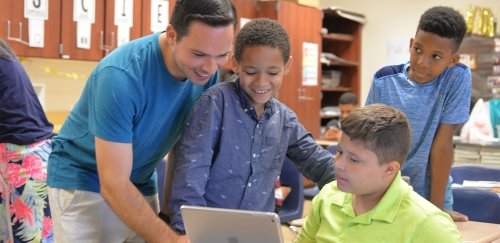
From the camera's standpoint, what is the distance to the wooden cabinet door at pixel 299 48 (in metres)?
6.14

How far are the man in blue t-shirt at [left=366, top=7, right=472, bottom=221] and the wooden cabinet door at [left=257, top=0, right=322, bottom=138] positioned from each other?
398cm

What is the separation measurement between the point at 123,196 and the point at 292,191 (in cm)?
252

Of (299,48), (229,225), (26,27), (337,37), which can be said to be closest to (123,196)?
(229,225)

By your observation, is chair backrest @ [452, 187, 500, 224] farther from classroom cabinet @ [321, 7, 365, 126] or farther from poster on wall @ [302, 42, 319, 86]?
classroom cabinet @ [321, 7, 365, 126]

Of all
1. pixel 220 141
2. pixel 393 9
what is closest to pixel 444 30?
pixel 220 141

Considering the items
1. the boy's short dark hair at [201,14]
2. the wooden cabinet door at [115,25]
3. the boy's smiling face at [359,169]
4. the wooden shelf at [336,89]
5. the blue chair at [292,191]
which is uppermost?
the boy's short dark hair at [201,14]

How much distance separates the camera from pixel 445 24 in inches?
81.2

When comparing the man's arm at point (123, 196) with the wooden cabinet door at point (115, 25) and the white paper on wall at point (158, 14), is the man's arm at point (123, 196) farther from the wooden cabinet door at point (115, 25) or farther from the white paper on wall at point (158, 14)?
the white paper on wall at point (158, 14)

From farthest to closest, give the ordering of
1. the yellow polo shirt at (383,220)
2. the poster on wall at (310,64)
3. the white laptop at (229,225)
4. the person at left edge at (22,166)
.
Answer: the poster on wall at (310,64) → the person at left edge at (22,166) → the yellow polo shirt at (383,220) → the white laptop at (229,225)

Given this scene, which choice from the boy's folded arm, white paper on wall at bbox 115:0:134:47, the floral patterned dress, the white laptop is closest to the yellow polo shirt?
the boy's folded arm

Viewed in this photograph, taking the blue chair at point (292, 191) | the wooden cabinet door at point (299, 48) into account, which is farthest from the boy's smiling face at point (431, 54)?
the wooden cabinet door at point (299, 48)

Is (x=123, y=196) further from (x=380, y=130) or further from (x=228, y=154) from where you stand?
(x=380, y=130)

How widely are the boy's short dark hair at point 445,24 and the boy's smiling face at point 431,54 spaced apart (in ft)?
0.05

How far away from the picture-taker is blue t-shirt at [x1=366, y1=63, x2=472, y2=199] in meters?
2.09
